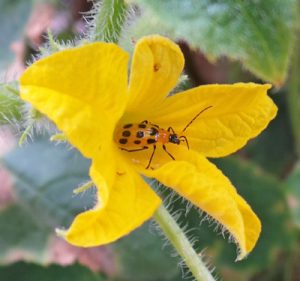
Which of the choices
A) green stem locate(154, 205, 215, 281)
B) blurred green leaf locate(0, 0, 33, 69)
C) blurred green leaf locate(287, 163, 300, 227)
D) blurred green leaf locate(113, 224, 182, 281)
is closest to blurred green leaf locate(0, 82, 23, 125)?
green stem locate(154, 205, 215, 281)

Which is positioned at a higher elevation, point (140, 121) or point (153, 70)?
point (153, 70)

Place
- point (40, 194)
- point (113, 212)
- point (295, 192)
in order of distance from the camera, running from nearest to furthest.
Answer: point (113, 212) < point (40, 194) < point (295, 192)

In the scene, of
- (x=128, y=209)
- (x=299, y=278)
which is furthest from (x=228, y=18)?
(x=299, y=278)

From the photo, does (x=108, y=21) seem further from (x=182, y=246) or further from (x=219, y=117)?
(x=182, y=246)

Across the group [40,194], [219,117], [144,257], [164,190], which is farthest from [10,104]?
[144,257]

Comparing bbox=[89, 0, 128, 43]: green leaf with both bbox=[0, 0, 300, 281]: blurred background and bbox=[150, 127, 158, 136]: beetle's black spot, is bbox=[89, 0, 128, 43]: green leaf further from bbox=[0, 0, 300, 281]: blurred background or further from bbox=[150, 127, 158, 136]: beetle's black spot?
bbox=[150, 127, 158, 136]: beetle's black spot

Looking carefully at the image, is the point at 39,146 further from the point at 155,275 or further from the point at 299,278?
the point at 299,278

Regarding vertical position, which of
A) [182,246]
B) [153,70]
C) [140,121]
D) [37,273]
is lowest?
[37,273]
